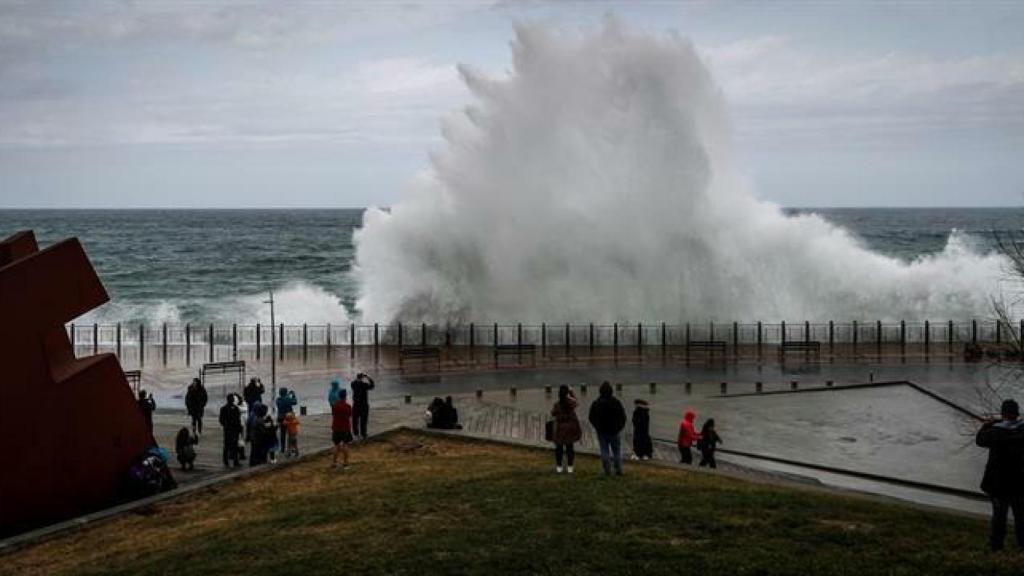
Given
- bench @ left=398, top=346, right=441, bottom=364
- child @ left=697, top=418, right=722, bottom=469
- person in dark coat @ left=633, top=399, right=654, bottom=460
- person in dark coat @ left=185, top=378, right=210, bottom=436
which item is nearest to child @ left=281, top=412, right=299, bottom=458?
person in dark coat @ left=185, top=378, right=210, bottom=436

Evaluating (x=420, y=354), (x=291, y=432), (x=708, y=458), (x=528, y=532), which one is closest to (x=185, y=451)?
(x=291, y=432)

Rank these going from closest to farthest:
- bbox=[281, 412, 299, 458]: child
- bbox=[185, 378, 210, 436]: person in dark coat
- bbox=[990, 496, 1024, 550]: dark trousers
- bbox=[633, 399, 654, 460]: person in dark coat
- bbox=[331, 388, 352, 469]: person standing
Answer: bbox=[990, 496, 1024, 550]: dark trousers < bbox=[331, 388, 352, 469]: person standing < bbox=[633, 399, 654, 460]: person in dark coat < bbox=[281, 412, 299, 458]: child < bbox=[185, 378, 210, 436]: person in dark coat

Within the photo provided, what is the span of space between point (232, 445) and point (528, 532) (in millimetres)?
8434

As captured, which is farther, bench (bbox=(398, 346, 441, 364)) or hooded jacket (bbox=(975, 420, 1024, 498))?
bench (bbox=(398, 346, 441, 364))

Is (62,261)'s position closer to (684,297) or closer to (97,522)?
(97,522)

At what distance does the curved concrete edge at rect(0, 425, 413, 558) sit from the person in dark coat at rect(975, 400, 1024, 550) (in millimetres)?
10975

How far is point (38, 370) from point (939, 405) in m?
19.7

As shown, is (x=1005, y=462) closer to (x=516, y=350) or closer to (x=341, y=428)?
(x=341, y=428)

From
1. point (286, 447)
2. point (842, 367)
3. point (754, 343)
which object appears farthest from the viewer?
point (754, 343)

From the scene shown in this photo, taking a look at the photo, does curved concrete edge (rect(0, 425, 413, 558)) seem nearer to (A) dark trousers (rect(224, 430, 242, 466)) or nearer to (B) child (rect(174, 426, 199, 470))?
(A) dark trousers (rect(224, 430, 242, 466))

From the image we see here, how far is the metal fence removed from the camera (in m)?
34.4

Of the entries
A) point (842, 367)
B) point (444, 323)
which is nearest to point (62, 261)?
point (842, 367)

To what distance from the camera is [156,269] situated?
79.0 m

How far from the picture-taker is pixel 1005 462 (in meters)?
9.41
